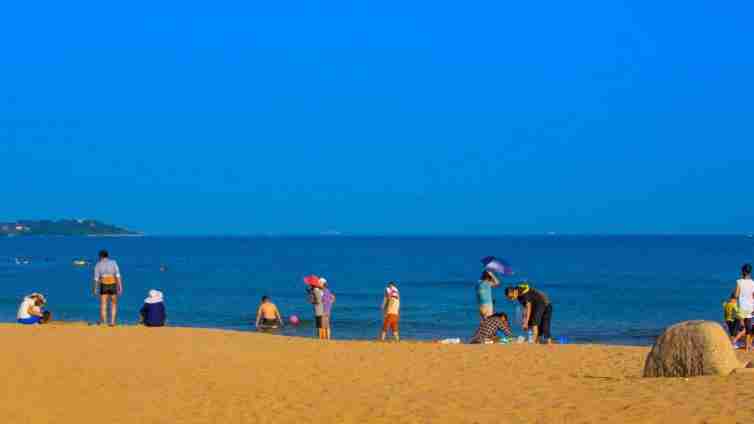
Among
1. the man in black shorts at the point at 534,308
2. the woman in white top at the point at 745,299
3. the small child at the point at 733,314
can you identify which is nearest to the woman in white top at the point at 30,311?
the man in black shorts at the point at 534,308

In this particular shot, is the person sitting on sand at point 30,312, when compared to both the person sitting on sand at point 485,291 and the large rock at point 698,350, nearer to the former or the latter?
the person sitting on sand at point 485,291

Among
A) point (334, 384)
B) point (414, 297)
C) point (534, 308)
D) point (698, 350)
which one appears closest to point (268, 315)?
point (534, 308)

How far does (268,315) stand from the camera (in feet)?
96.0

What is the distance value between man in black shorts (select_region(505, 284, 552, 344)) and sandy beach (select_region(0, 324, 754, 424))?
1.47 meters

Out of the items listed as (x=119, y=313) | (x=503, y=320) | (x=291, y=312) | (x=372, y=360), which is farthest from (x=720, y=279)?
(x=372, y=360)

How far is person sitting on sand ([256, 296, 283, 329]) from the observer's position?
29016mm

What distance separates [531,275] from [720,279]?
16.4 meters

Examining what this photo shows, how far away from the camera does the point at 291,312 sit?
135 ft

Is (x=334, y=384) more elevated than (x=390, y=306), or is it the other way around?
(x=390, y=306)

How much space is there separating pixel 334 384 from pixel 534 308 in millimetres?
7345

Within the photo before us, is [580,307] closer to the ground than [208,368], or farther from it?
farther from it

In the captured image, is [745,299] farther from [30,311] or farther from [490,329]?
[30,311]

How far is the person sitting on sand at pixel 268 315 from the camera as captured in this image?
1142 inches

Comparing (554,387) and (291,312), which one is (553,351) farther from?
(291,312)
